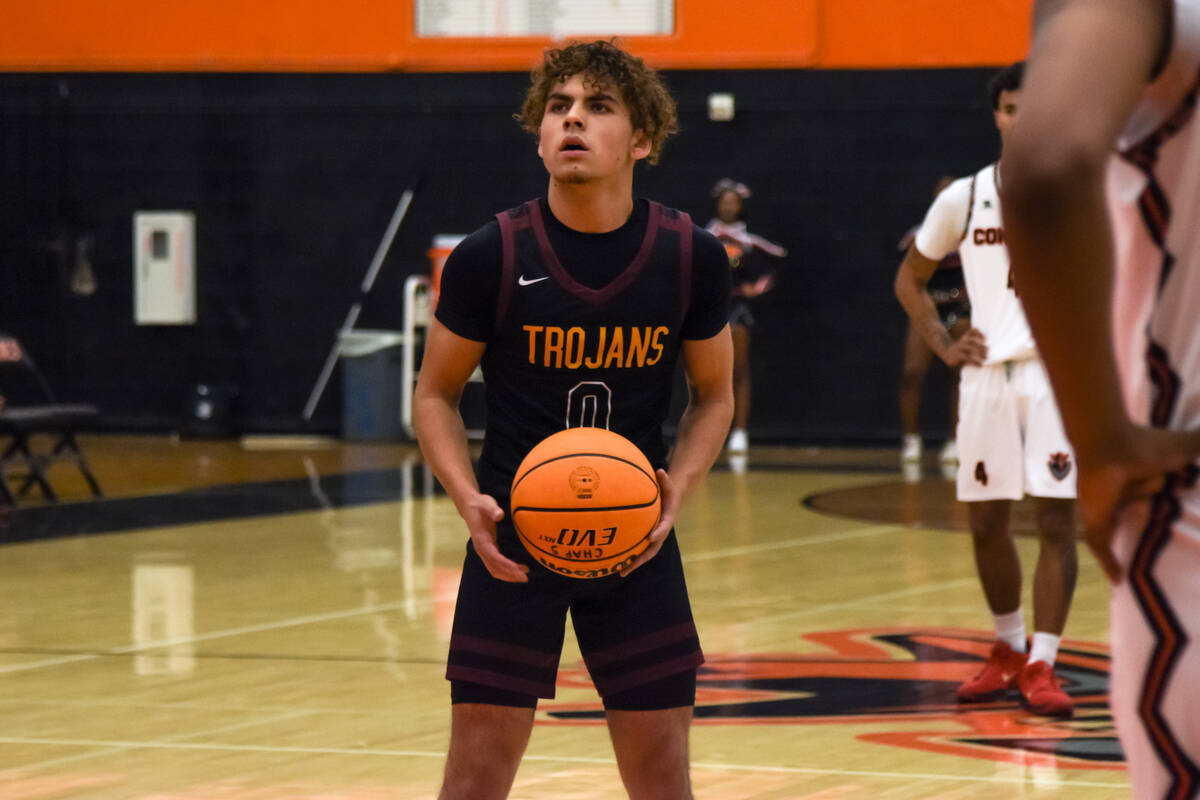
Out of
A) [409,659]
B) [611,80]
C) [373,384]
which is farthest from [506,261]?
[373,384]

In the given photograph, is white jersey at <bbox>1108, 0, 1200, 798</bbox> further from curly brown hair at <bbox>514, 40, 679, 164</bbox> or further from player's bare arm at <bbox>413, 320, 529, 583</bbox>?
curly brown hair at <bbox>514, 40, 679, 164</bbox>

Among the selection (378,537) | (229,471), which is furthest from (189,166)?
(378,537)

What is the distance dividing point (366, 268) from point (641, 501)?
1498 cm

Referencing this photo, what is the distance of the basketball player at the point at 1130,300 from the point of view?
1.53 meters

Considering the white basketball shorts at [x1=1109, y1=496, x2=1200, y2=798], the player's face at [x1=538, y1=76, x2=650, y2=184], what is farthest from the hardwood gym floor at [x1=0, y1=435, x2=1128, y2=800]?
the white basketball shorts at [x1=1109, y1=496, x2=1200, y2=798]

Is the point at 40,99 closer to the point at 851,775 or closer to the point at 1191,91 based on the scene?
the point at 851,775

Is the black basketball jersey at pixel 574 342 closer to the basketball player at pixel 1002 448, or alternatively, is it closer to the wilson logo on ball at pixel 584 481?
the wilson logo on ball at pixel 584 481

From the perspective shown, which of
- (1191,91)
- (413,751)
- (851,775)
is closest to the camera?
(1191,91)

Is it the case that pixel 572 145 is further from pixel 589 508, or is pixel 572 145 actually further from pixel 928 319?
pixel 928 319

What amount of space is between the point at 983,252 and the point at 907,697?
140 centimetres

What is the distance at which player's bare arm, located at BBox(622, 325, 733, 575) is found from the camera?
3.39m

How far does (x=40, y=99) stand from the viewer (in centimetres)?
1809

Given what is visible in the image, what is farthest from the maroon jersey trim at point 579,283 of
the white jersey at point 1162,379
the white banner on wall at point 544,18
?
the white banner on wall at point 544,18

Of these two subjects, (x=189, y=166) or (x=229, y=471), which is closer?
(x=229, y=471)
